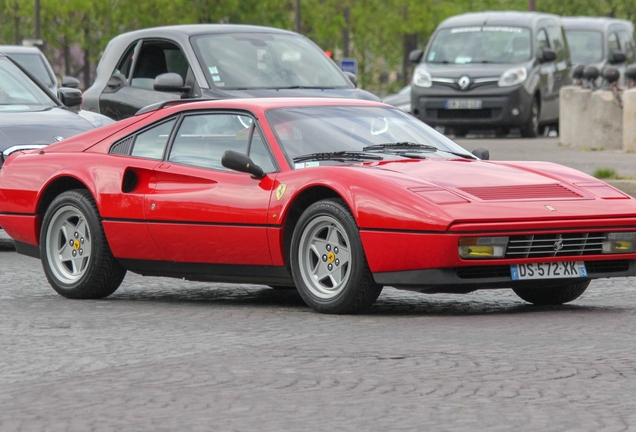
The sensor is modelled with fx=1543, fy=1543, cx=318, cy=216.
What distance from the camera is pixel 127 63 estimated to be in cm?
1593

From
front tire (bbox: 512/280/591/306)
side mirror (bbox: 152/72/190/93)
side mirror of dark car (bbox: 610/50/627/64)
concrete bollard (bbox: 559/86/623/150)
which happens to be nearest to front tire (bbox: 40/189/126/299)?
front tire (bbox: 512/280/591/306)

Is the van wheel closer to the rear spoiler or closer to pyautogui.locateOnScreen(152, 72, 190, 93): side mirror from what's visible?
pyautogui.locateOnScreen(152, 72, 190, 93): side mirror

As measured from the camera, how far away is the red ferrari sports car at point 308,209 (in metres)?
7.80

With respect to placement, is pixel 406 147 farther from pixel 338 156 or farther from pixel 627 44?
pixel 627 44

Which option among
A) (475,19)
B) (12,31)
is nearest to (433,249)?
(475,19)

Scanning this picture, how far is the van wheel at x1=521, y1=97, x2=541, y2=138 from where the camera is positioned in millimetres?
25484

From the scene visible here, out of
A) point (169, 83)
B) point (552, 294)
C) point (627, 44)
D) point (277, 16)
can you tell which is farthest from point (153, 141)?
point (277, 16)

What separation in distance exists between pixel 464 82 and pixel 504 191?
17014 millimetres

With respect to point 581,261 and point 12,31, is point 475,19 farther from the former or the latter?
point 12,31

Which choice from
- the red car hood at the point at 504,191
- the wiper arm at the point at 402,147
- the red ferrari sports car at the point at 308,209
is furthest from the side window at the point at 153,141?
the red car hood at the point at 504,191

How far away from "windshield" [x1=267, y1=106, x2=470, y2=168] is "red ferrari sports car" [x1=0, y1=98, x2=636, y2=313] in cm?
1

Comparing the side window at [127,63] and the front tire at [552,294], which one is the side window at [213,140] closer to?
the front tire at [552,294]

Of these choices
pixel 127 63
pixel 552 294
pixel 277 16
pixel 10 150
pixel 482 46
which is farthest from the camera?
pixel 277 16

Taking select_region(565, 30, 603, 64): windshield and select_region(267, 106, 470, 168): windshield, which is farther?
select_region(565, 30, 603, 64): windshield
